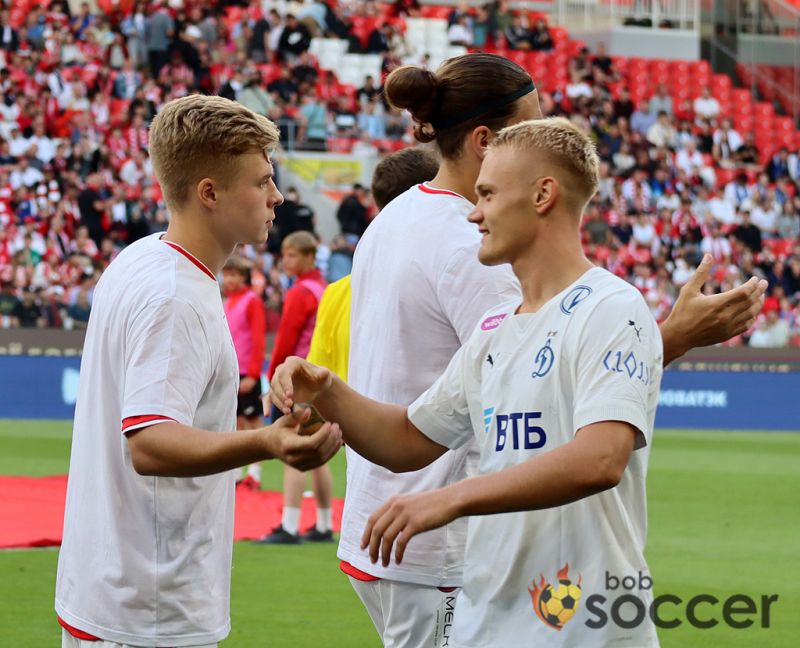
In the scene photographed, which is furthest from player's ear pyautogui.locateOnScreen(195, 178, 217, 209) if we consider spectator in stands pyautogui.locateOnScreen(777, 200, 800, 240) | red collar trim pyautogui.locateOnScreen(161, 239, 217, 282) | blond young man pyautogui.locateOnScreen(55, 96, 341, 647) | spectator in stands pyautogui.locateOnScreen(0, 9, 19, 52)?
spectator in stands pyautogui.locateOnScreen(777, 200, 800, 240)

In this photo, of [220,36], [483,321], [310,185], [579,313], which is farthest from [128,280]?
[220,36]

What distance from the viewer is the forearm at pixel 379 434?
11.5ft

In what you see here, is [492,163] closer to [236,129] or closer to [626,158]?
[236,129]

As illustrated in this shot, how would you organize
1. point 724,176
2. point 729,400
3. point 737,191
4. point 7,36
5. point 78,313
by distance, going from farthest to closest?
point 724,176 → point 737,191 → point 7,36 → point 729,400 → point 78,313

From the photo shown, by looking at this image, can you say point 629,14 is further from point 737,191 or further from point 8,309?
point 8,309

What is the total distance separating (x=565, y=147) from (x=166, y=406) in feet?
3.57

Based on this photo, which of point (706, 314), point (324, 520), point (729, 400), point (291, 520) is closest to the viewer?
point (706, 314)

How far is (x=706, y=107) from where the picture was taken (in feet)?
111

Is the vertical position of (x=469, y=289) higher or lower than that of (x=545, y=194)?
lower

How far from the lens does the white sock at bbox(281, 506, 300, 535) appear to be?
34.9 feet

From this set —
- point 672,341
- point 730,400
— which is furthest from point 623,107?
point 672,341

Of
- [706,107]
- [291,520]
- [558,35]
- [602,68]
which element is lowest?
[291,520]

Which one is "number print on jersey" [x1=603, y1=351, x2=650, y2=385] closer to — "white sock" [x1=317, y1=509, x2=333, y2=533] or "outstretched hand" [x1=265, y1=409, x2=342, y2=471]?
"outstretched hand" [x1=265, y1=409, x2=342, y2=471]

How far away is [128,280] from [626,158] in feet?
91.7
